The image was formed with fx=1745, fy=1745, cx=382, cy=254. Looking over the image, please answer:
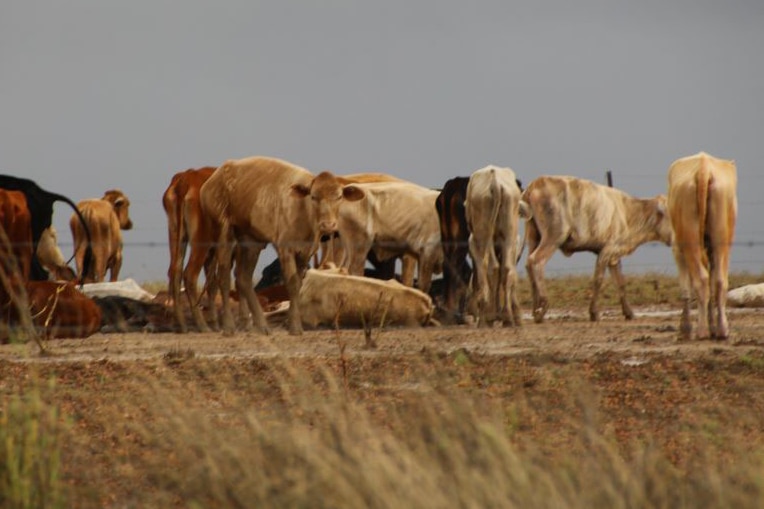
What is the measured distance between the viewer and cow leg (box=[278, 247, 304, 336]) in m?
19.3

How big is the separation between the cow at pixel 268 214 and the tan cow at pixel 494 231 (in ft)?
5.29

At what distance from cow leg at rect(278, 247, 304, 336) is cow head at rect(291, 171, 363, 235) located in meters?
0.47

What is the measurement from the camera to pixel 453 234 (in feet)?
75.0

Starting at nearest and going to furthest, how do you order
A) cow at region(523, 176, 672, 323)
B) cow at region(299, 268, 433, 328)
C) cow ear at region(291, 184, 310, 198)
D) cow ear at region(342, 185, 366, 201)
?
cow ear at region(291, 184, 310, 198) < cow ear at region(342, 185, 366, 201) < cow at region(299, 268, 433, 328) < cow at region(523, 176, 672, 323)

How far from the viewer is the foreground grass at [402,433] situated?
284 inches

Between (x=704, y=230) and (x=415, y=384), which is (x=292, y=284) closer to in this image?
(x=704, y=230)

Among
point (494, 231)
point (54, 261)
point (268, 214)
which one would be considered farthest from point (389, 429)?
point (54, 261)

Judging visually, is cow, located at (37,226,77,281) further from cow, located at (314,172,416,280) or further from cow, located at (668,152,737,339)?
cow, located at (668,152,737,339)

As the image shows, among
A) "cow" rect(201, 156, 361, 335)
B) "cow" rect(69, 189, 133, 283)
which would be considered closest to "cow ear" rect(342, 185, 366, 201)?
"cow" rect(201, 156, 361, 335)

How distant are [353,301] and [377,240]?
10.3 feet

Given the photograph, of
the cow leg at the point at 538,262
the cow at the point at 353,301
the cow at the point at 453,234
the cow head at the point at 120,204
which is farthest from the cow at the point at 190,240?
the cow head at the point at 120,204

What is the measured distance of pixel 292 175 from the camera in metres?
20.3

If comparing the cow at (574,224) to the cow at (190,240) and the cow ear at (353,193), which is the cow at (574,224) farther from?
the cow at (190,240)

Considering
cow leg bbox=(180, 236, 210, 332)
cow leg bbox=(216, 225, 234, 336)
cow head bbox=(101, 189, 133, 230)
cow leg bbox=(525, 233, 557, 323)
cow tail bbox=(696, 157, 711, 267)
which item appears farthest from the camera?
cow head bbox=(101, 189, 133, 230)
